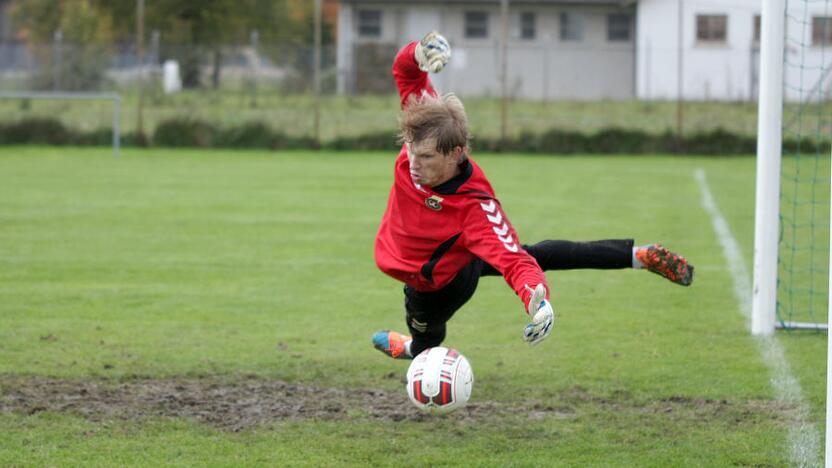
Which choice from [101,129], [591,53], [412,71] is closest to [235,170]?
[101,129]

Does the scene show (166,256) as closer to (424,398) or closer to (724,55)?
(424,398)

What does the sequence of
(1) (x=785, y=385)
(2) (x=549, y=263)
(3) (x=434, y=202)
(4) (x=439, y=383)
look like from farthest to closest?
1. (1) (x=785, y=385)
2. (2) (x=549, y=263)
3. (3) (x=434, y=202)
4. (4) (x=439, y=383)

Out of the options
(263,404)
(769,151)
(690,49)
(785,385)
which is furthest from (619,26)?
(263,404)

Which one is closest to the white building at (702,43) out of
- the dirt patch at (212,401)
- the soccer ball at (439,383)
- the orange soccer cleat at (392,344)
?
the orange soccer cleat at (392,344)

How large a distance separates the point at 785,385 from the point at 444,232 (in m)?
2.61

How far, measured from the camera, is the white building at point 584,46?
115ft

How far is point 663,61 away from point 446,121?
3503 centimetres

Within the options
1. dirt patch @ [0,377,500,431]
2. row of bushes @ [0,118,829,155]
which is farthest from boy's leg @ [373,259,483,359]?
row of bushes @ [0,118,829,155]

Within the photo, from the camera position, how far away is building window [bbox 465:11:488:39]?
45.4 metres

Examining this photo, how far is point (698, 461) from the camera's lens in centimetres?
531

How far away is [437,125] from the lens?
5188 millimetres

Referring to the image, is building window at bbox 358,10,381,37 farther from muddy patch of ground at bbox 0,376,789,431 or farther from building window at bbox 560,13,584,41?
muddy patch of ground at bbox 0,376,789,431

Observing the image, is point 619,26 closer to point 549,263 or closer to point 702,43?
point 702,43

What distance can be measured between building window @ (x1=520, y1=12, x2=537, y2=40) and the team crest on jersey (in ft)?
134
